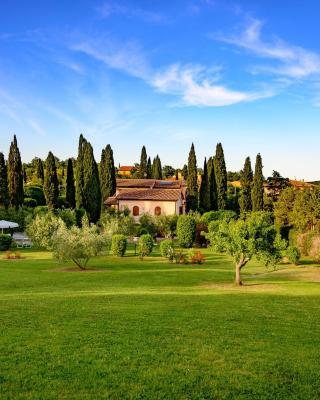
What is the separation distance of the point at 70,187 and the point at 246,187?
1026 inches

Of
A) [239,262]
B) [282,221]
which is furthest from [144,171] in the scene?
[239,262]

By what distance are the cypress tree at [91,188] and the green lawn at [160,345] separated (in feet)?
126

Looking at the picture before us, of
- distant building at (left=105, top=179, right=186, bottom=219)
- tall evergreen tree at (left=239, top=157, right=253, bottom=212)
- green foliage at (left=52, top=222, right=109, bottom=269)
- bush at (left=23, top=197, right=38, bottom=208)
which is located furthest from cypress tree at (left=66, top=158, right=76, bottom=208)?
green foliage at (left=52, top=222, right=109, bottom=269)

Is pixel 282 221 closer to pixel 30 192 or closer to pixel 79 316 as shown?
pixel 79 316

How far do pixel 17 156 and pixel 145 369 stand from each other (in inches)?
2150

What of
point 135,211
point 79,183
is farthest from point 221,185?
point 79,183

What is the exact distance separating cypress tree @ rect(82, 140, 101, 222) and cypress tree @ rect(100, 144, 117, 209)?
734 cm

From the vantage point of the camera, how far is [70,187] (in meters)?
63.8

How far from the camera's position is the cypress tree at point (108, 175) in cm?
6769

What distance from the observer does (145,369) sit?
8773mm

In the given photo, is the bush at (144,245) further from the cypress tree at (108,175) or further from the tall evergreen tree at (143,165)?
the tall evergreen tree at (143,165)

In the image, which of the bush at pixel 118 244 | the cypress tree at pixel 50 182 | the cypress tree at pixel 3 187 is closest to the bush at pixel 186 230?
the bush at pixel 118 244

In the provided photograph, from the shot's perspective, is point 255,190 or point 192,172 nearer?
point 255,190

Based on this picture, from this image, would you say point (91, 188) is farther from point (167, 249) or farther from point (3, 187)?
point (167, 249)
